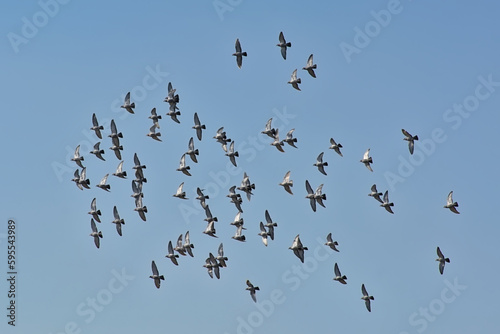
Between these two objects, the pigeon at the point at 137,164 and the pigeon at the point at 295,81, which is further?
the pigeon at the point at 137,164

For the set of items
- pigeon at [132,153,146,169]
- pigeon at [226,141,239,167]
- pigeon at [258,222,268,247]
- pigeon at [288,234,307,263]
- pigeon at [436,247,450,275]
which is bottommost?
pigeon at [436,247,450,275]

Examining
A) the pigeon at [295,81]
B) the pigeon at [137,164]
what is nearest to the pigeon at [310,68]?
the pigeon at [295,81]

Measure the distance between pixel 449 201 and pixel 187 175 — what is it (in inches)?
936

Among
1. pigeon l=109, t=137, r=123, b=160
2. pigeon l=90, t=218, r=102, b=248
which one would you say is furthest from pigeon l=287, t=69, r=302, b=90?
pigeon l=90, t=218, r=102, b=248

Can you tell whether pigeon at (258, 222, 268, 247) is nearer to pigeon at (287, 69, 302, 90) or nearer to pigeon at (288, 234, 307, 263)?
pigeon at (288, 234, 307, 263)

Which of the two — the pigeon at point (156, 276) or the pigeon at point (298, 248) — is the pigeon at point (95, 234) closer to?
the pigeon at point (156, 276)

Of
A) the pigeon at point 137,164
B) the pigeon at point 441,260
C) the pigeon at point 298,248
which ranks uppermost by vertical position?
the pigeon at point 137,164

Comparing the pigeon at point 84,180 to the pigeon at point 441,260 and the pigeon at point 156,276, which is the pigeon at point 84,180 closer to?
the pigeon at point 156,276

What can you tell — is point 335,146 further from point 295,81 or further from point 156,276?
point 156,276

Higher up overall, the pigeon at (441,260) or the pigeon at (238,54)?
the pigeon at (238,54)

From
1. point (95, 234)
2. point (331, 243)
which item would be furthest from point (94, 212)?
point (331, 243)

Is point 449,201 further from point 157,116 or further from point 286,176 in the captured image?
point 157,116

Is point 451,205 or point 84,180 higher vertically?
point 84,180

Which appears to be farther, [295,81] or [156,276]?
[156,276]
